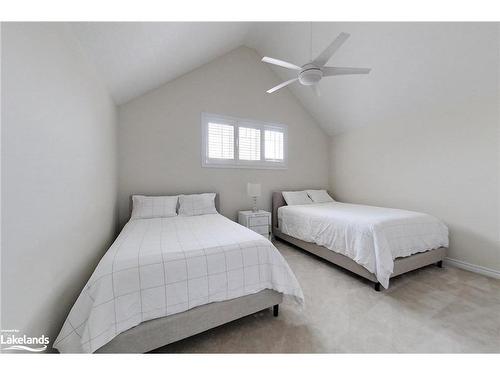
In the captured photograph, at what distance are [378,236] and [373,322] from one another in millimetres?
818

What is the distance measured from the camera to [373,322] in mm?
1546

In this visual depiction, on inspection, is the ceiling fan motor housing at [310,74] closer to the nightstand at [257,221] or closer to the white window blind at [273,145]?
the white window blind at [273,145]

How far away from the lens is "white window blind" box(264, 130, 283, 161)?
384 cm

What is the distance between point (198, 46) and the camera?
2.52 m

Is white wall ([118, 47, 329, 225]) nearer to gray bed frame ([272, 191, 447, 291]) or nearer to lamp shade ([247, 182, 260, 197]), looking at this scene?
lamp shade ([247, 182, 260, 197])

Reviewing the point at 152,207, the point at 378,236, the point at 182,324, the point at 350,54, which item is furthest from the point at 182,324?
the point at 350,54

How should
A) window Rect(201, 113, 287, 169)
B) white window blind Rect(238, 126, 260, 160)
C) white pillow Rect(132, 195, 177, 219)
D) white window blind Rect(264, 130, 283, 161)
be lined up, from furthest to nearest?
1. white window blind Rect(264, 130, 283, 161)
2. white window blind Rect(238, 126, 260, 160)
3. window Rect(201, 113, 287, 169)
4. white pillow Rect(132, 195, 177, 219)

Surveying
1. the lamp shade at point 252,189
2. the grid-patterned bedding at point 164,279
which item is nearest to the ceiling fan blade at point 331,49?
the grid-patterned bedding at point 164,279

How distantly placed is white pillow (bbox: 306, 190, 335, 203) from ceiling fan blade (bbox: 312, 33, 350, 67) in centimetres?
259

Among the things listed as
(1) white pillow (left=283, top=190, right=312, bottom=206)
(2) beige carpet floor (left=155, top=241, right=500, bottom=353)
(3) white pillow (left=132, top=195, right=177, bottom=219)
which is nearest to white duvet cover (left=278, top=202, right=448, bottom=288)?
(2) beige carpet floor (left=155, top=241, right=500, bottom=353)

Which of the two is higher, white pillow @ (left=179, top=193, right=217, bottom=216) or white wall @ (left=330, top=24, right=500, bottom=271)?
white wall @ (left=330, top=24, right=500, bottom=271)
